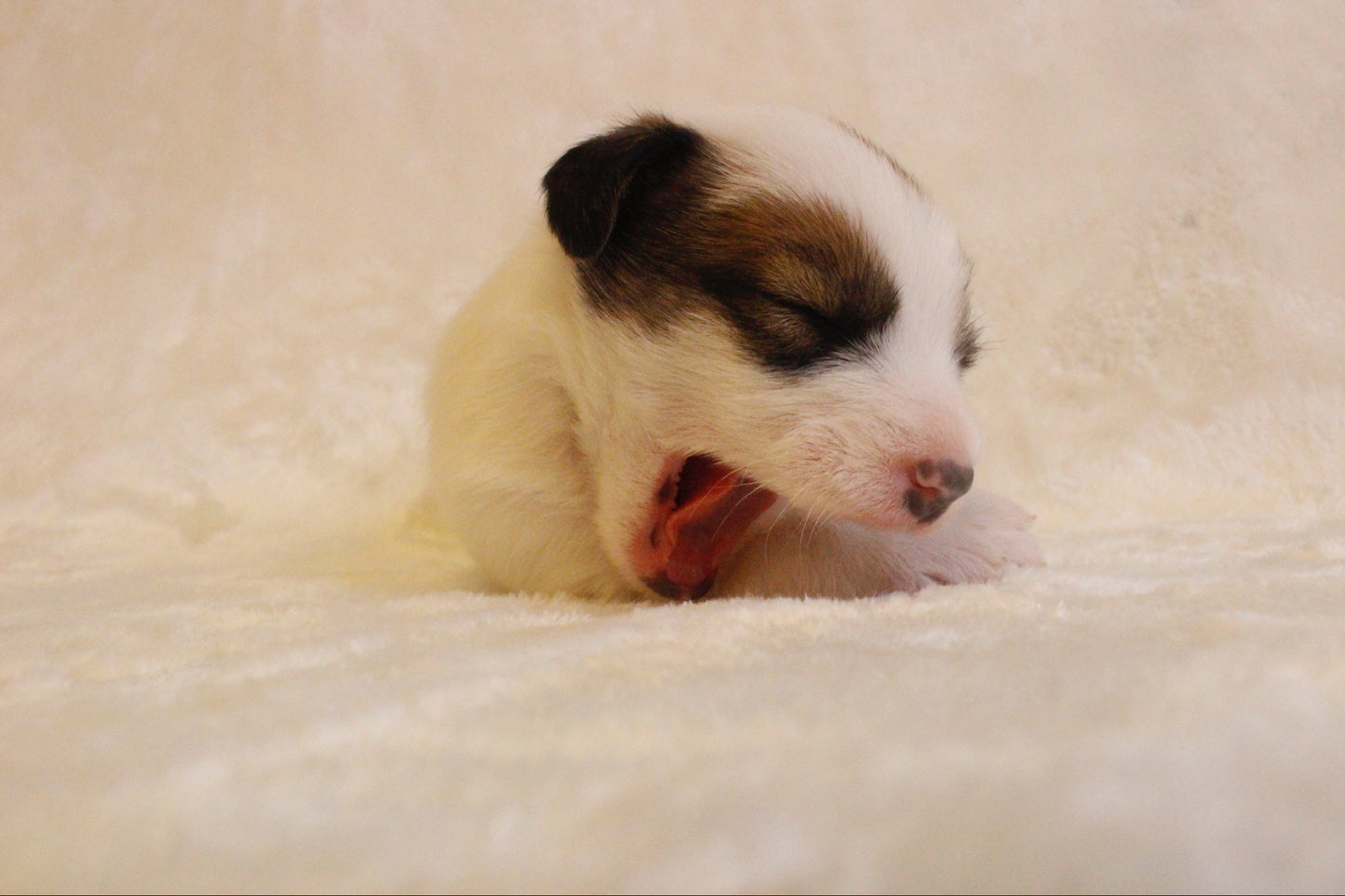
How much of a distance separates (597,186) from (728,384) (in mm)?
312

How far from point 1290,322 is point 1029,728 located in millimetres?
2375

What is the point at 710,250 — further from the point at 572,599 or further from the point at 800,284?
the point at 572,599

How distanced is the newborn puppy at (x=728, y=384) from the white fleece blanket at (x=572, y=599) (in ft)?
0.43

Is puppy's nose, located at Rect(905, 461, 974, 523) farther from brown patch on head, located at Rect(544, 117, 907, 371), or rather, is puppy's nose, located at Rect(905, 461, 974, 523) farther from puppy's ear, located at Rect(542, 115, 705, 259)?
puppy's ear, located at Rect(542, 115, 705, 259)

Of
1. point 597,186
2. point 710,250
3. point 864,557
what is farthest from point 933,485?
point 597,186

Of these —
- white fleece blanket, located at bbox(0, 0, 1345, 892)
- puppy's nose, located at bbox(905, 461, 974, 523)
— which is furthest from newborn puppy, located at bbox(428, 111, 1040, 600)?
white fleece blanket, located at bbox(0, 0, 1345, 892)

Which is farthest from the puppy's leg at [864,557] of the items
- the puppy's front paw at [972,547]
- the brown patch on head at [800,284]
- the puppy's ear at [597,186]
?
the puppy's ear at [597,186]

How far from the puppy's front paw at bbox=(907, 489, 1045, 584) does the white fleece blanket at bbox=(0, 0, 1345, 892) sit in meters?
0.07

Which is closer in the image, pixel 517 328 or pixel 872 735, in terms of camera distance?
pixel 872 735

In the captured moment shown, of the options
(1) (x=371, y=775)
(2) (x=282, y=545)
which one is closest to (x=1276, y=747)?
(1) (x=371, y=775)

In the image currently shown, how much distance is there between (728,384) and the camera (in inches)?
53.3

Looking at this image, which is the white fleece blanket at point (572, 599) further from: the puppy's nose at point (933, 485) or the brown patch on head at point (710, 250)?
the brown patch on head at point (710, 250)

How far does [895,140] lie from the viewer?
303 centimetres

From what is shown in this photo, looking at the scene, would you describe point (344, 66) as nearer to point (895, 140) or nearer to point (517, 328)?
point (895, 140)
